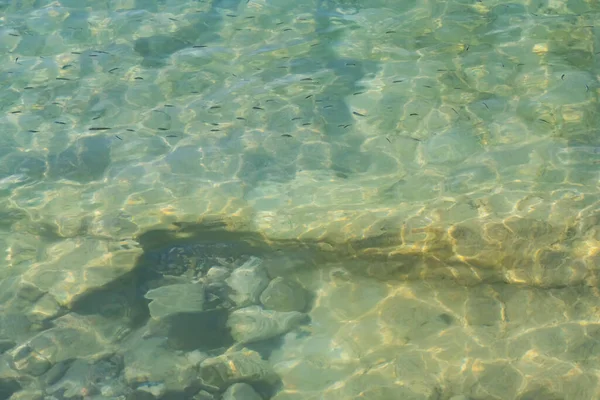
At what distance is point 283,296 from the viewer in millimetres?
5859

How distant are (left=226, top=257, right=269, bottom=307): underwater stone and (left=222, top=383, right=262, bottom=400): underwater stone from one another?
83 centimetres

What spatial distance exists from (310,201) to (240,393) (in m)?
2.26

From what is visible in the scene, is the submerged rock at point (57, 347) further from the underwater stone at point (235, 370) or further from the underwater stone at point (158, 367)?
the underwater stone at point (235, 370)

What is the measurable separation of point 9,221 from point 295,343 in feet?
10.7

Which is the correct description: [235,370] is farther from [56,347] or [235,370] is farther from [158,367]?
[56,347]

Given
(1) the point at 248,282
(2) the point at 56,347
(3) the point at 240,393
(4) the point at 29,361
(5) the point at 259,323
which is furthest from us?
(1) the point at 248,282

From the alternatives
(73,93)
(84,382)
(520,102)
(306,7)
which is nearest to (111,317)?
(84,382)

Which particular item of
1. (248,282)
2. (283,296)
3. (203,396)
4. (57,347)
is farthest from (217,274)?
(57,347)

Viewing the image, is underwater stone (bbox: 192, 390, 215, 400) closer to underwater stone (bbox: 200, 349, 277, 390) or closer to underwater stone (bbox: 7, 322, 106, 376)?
underwater stone (bbox: 200, 349, 277, 390)

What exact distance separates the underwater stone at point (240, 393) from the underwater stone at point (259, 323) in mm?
441

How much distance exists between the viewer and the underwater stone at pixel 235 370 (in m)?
5.22

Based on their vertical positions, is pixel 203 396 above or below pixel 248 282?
below

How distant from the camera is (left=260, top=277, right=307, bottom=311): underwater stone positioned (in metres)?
5.78

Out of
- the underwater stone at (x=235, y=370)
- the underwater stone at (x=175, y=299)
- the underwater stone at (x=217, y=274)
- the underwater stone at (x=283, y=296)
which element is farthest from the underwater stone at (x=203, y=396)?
the underwater stone at (x=217, y=274)
